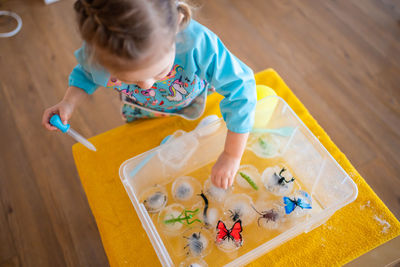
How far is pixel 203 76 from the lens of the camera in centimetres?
59

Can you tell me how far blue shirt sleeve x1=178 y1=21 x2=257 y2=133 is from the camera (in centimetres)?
54

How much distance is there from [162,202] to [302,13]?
110cm

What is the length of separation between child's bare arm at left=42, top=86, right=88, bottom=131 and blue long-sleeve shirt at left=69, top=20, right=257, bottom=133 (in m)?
0.02

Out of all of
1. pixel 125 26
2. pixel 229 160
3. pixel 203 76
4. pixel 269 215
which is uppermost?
pixel 125 26

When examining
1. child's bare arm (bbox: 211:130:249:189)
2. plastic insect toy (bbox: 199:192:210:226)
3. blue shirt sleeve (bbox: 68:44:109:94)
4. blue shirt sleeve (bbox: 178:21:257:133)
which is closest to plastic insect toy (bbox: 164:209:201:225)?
plastic insect toy (bbox: 199:192:210:226)

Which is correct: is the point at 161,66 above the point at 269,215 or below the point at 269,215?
above

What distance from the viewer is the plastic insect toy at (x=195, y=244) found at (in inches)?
26.0

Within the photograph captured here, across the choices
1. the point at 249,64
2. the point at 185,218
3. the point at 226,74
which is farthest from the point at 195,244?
the point at 249,64

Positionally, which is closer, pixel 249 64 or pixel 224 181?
pixel 224 181

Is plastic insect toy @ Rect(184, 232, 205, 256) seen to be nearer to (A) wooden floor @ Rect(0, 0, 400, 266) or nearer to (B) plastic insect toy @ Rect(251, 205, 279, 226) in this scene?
(B) plastic insect toy @ Rect(251, 205, 279, 226)

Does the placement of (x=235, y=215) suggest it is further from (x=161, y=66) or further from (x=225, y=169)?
(x=161, y=66)

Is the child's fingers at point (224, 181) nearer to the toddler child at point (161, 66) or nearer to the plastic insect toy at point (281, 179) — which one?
the toddler child at point (161, 66)

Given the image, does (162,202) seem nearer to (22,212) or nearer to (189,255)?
(189,255)

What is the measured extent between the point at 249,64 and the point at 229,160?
70cm
